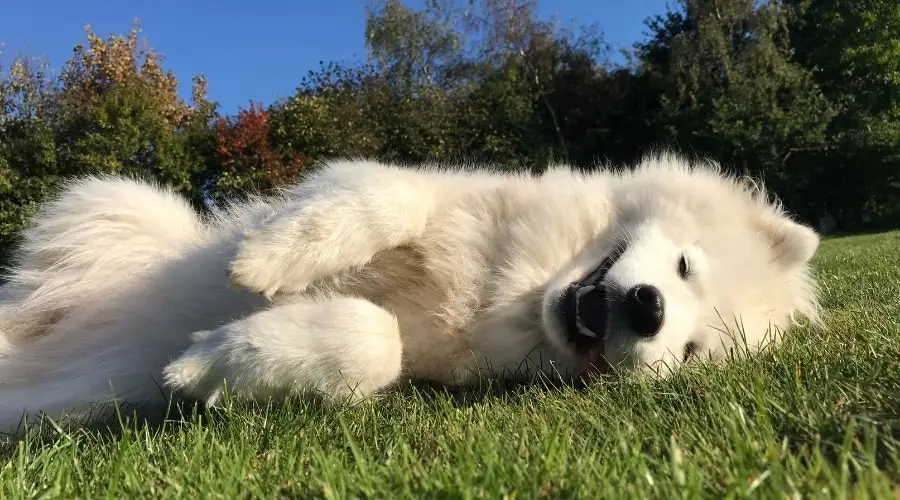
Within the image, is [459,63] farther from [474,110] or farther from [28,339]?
[28,339]

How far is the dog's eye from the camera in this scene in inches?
110

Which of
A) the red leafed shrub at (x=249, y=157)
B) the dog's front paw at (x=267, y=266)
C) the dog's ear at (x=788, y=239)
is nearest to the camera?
the dog's front paw at (x=267, y=266)

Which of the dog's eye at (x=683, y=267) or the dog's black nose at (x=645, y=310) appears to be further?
the dog's eye at (x=683, y=267)

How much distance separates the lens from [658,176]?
128 inches

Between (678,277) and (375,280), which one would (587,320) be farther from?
(375,280)

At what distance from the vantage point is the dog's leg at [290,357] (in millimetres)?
2074

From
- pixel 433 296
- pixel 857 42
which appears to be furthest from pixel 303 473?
pixel 857 42

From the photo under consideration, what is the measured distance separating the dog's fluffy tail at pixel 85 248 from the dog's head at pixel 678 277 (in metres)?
1.98

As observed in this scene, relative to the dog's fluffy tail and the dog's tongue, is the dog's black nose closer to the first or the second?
the dog's tongue

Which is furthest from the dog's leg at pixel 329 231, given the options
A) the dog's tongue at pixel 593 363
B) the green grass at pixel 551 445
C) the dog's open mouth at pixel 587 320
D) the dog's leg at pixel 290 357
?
the dog's tongue at pixel 593 363

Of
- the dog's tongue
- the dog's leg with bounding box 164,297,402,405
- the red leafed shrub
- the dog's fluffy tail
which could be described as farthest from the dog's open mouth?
the red leafed shrub

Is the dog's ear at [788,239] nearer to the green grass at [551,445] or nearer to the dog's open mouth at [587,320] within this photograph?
the green grass at [551,445]

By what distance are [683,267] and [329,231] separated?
151cm

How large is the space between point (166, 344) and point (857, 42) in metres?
30.9
